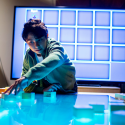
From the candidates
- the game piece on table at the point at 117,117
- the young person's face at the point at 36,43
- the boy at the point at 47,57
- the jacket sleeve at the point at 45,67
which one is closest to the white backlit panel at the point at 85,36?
the boy at the point at 47,57

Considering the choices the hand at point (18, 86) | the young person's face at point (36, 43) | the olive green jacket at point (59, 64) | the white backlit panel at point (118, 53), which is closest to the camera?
the hand at point (18, 86)

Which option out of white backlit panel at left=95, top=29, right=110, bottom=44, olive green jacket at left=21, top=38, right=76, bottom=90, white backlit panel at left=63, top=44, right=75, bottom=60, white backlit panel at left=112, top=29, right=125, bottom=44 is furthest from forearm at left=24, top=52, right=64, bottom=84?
white backlit panel at left=112, top=29, right=125, bottom=44

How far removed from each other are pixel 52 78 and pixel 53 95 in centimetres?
37

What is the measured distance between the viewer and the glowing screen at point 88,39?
2.64 m

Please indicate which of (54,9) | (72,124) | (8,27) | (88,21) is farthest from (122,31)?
(72,124)

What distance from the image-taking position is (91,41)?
2668 mm

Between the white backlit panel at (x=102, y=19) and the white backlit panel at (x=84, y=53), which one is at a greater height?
the white backlit panel at (x=102, y=19)

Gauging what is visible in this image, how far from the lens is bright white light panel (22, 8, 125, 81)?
263cm

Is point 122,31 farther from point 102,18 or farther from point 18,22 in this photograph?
point 18,22

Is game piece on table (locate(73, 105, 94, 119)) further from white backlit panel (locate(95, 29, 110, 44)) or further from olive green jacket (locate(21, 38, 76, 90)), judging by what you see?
white backlit panel (locate(95, 29, 110, 44))

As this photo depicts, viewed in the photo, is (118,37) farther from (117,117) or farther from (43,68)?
(117,117)

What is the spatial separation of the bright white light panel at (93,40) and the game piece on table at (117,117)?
2.16m

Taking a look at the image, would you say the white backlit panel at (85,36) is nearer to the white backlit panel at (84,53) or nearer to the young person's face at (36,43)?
the white backlit panel at (84,53)

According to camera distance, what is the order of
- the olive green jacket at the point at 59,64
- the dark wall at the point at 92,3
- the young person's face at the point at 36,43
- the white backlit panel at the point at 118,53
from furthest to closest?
the dark wall at the point at 92,3 < the white backlit panel at the point at 118,53 < the young person's face at the point at 36,43 < the olive green jacket at the point at 59,64
